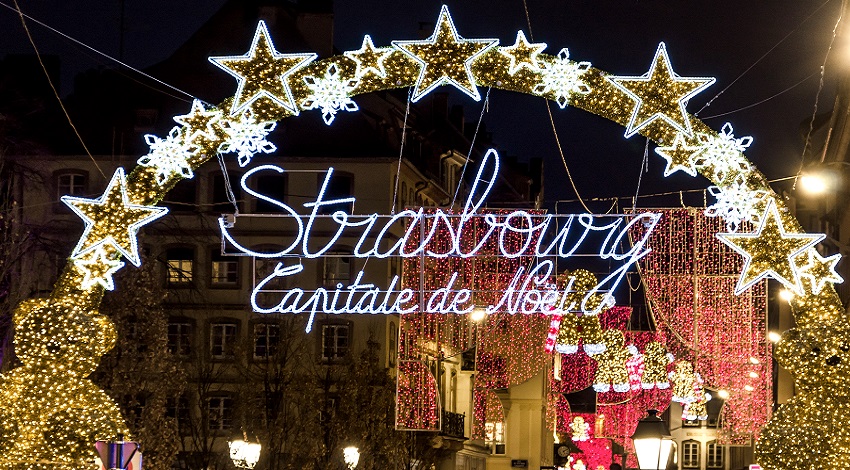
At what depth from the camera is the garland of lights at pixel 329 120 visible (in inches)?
651

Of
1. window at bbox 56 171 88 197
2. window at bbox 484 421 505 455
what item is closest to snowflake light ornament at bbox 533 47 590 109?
window at bbox 56 171 88 197

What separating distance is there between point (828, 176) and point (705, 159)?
55.9 feet

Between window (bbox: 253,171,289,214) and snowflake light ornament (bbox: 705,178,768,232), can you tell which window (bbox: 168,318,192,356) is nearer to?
window (bbox: 253,171,289,214)

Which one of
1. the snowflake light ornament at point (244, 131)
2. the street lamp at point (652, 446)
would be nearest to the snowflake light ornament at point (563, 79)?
the snowflake light ornament at point (244, 131)

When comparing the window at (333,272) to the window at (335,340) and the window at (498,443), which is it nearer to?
the window at (335,340)

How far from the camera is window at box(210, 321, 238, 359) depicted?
161ft

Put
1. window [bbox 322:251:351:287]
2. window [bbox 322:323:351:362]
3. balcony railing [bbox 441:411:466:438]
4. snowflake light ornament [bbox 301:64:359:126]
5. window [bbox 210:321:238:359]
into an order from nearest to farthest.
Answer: snowflake light ornament [bbox 301:64:359:126]
window [bbox 210:321:238:359]
window [bbox 322:323:351:362]
window [bbox 322:251:351:287]
balcony railing [bbox 441:411:466:438]

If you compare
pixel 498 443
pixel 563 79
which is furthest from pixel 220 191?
pixel 563 79

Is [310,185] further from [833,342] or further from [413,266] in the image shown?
[833,342]

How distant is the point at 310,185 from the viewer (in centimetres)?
4988

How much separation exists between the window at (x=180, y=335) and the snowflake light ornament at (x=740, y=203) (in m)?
31.7

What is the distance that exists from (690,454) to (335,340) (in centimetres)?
5692

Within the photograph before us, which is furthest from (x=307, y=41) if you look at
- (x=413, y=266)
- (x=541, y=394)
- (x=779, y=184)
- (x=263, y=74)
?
(x=263, y=74)

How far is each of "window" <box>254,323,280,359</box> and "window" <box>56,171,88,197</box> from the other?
679cm
